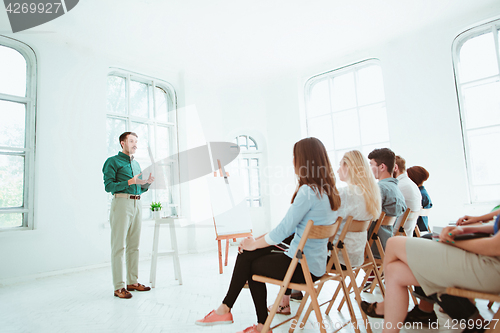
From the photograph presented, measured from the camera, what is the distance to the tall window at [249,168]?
705 cm

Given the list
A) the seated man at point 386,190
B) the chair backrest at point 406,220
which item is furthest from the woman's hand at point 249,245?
the chair backrest at point 406,220

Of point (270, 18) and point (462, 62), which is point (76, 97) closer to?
point (270, 18)

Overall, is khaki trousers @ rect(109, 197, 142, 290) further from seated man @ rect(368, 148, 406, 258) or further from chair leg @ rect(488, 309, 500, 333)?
chair leg @ rect(488, 309, 500, 333)

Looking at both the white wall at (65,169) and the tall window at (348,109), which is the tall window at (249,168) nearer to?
the tall window at (348,109)

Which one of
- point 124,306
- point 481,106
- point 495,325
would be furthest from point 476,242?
point 481,106

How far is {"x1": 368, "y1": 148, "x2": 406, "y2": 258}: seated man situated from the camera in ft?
8.46

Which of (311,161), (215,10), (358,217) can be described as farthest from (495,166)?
(215,10)

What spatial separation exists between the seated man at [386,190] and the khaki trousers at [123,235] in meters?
2.43

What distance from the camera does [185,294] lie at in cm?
324

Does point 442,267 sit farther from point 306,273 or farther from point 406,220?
point 406,220

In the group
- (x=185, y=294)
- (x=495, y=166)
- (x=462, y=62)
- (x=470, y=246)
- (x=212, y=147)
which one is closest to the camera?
(x=470, y=246)

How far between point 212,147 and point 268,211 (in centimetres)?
186

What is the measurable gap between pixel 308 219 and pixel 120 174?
2.34 metres

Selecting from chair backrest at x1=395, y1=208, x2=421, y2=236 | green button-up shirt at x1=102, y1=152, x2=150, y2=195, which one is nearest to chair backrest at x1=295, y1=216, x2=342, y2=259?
chair backrest at x1=395, y1=208, x2=421, y2=236
